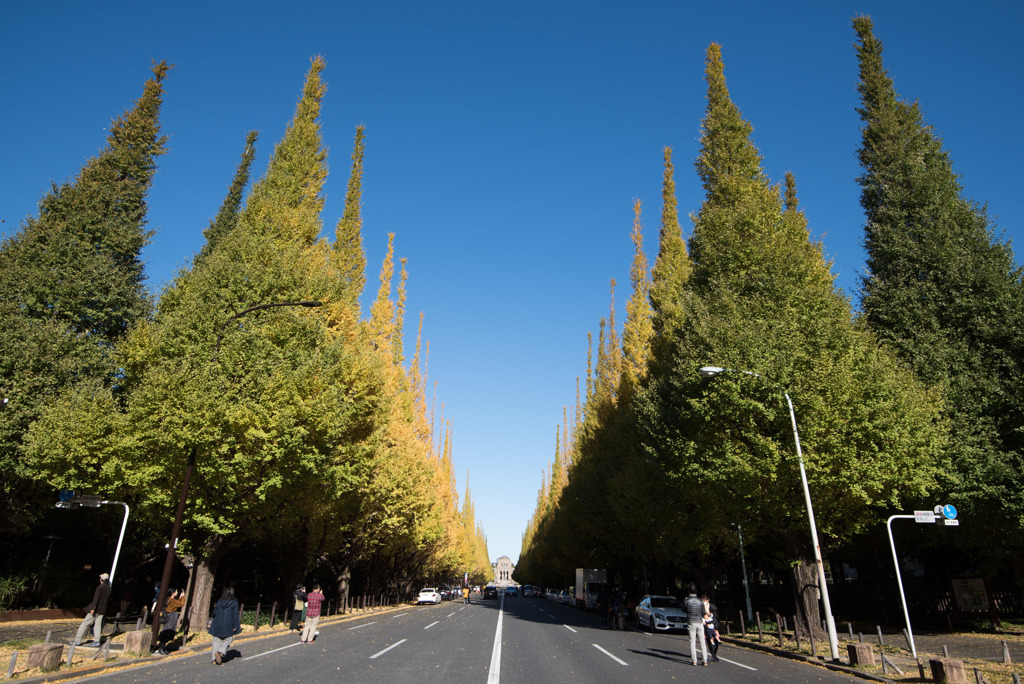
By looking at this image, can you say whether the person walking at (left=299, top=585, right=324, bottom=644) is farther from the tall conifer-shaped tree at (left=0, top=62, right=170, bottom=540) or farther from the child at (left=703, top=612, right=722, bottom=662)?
the child at (left=703, top=612, right=722, bottom=662)

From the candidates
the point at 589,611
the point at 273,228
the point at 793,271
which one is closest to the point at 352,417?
the point at 273,228

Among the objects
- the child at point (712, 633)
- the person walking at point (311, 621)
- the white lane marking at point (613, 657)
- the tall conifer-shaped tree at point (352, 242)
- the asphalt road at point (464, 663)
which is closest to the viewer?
the asphalt road at point (464, 663)

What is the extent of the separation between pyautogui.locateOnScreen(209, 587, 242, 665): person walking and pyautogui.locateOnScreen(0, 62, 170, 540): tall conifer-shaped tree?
10036 mm

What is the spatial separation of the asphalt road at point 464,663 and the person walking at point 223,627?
0.96 ft

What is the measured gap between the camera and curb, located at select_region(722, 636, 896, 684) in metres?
11.3

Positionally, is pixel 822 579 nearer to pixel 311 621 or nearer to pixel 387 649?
pixel 387 649

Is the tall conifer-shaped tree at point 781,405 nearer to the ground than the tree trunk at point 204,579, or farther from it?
farther from it

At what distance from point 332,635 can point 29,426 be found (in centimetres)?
1174

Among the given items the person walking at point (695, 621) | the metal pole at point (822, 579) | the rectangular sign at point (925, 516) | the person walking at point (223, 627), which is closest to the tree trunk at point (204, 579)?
the person walking at point (223, 627)

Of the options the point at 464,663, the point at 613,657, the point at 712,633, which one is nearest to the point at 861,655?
the point at 712,633

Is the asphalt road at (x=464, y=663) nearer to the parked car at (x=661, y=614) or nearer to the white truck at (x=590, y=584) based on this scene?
the parked car at (x=661, y=614)

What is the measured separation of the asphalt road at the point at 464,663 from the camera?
10305 mm

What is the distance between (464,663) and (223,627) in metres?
5.40

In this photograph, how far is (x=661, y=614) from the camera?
2406cm
